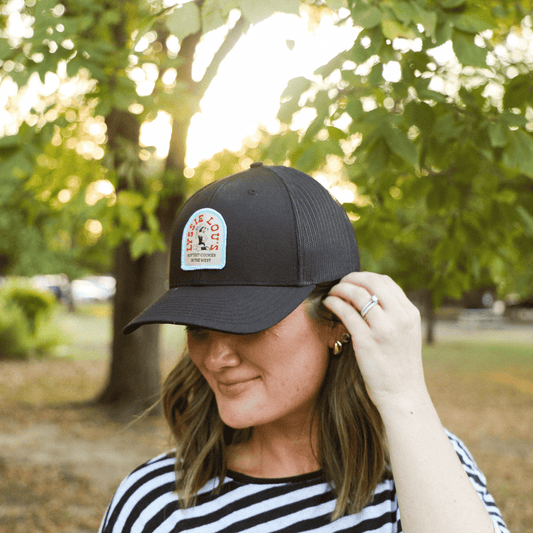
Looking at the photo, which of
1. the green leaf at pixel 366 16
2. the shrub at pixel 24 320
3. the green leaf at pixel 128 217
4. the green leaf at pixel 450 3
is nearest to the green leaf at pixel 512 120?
the green leaf at pixel 450 3

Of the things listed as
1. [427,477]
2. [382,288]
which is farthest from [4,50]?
[427,477]

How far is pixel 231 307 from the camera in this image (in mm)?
1312

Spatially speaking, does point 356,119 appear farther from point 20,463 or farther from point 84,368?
point 84,368

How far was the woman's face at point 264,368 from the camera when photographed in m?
1.35

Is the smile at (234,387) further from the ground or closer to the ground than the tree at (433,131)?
closer to the ground

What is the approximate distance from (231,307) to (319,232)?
302mm

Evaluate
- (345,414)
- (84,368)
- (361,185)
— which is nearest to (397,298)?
(345,414)

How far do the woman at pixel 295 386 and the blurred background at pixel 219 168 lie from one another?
49cm

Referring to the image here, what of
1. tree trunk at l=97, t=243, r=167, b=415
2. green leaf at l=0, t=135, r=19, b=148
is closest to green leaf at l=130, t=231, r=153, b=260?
green leaf at l=0, t=135, r=19, b=148

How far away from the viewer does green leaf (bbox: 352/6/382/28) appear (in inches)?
71.9

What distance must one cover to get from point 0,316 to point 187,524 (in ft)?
50.7

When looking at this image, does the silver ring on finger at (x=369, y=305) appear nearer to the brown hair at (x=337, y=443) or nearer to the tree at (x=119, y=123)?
the brown hair at (x=337, y=443)

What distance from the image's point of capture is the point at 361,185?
3.24m

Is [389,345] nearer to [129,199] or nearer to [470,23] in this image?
[470,23]
